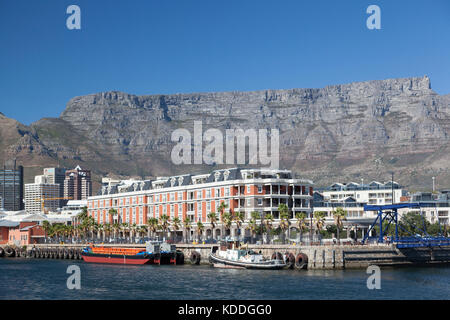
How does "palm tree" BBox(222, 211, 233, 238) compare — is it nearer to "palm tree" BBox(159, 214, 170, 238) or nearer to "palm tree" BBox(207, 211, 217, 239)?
"palm tree" BBox(207, 211, 217, 239)

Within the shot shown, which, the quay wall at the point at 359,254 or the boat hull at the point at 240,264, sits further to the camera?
the boat hull at the point at 240,264

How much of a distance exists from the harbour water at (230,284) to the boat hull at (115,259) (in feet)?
62.5

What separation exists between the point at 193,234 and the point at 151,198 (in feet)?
82.0

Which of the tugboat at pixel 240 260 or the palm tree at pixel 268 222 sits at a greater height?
the palm tree at pixel 268 222

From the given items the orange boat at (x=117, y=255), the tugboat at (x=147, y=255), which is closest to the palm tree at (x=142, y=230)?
the orange boat at (x=117, y=255)

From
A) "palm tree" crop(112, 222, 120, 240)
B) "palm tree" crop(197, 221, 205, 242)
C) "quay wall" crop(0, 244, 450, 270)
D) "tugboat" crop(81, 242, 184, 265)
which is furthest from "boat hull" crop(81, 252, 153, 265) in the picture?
"palm tree" crop(112, 222, 120, 240)

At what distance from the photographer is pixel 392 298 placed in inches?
2985

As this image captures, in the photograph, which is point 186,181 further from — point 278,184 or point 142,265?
point 142,265

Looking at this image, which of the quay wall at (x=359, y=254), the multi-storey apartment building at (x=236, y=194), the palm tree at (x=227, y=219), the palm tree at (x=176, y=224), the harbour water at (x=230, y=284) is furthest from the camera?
the palm tree at (x=176, y=224)

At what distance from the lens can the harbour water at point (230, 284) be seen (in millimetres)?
79688

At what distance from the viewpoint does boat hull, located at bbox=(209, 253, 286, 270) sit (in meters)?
112

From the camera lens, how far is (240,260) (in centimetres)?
11619

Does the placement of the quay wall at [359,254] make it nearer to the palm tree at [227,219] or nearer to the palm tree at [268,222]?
the palm tree at [268,222]
